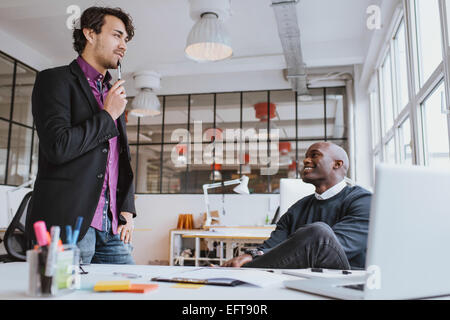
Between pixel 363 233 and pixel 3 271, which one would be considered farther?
pixel 363 233

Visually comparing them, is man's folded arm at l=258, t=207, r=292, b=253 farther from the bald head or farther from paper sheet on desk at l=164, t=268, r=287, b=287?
paper sheet on desk at l=164, t=268, r=287, b=287

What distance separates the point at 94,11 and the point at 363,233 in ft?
4.36

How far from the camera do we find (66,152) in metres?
1.22

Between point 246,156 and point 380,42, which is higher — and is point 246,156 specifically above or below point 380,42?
below

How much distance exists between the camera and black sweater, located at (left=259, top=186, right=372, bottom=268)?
4.88 ft

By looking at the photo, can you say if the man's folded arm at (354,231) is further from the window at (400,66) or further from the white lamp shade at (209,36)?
the window at (400,66)

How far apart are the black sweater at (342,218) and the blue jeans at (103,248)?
1.97ft

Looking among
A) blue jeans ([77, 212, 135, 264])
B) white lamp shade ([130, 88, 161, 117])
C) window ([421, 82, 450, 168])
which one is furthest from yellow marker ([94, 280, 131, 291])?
white lamp shade ([130, 88, 161, 117])

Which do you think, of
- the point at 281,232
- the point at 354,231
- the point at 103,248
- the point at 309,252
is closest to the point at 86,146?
the point at 103,248

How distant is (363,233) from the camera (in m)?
1.49

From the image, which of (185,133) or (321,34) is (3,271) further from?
(185,133)

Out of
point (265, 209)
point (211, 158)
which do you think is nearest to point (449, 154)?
point (265, 209)

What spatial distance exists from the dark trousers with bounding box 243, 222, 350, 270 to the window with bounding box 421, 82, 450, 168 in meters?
2.09

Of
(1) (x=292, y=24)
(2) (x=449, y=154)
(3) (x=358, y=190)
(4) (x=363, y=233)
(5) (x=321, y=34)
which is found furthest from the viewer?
(5) (x=321, y=34)
